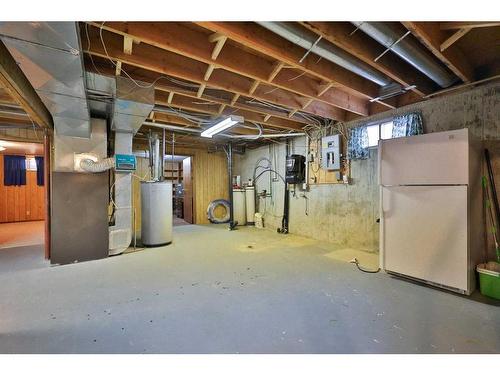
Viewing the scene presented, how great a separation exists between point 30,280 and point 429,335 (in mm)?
4076

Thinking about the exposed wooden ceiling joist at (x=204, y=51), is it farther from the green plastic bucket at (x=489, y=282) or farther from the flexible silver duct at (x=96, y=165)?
the green plastic bucket at (x=489, y=282)

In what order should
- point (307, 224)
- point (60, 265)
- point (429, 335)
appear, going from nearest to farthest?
1. point (429, 335)
2. point (60, 265)
3. point (307, 224)

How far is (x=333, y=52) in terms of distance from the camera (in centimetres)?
213

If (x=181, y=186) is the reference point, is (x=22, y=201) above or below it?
below

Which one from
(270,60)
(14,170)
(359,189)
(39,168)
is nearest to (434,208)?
(359,189)

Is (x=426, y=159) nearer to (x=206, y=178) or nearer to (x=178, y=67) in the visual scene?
(x=178, y=67)

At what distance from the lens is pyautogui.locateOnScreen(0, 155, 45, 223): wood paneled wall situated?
7.26 metres

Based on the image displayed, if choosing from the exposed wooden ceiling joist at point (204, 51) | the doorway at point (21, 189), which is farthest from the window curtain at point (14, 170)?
the exposed wooden ceiling joist at point (204, 51)

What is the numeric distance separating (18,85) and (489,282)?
503 cm

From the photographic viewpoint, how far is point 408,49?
81.0 inches

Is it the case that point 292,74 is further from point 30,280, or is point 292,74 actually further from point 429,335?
point 30,280

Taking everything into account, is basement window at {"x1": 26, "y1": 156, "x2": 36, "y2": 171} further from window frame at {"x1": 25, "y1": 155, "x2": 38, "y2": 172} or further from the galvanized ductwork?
the galvanized ductwork
